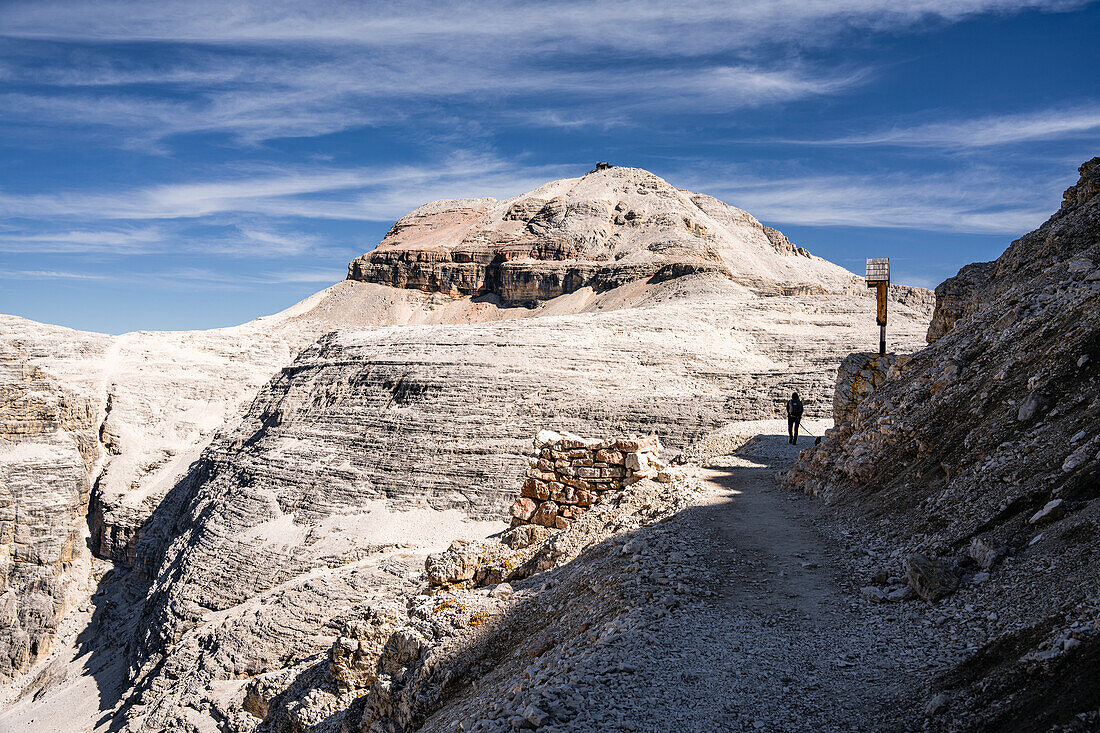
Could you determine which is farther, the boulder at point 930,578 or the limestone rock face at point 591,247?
the limestone rock face at point 591,247

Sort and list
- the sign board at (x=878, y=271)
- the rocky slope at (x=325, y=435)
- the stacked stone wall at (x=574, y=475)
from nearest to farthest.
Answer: the stacked stone wall at (x=574, y=475) < the sign board at (x=878, y=271) < the rocky slope at (x=325, y=435)

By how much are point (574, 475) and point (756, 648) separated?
22.4 ft

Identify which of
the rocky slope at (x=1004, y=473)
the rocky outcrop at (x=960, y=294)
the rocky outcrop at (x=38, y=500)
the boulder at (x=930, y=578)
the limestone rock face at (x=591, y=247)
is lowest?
the rocky outcrop at (x=38, y=500)

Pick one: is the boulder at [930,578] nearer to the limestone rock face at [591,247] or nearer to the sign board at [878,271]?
the sign board at [878,271]

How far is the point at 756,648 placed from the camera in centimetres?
631

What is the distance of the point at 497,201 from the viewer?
88000 millimetres

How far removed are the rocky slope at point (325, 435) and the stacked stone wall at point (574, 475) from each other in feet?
12.6

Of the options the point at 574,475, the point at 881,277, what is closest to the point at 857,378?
the point at 881,277

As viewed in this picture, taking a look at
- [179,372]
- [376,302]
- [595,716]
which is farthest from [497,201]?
[595,716]

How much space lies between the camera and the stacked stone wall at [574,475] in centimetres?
1286

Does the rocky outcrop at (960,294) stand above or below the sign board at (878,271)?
below

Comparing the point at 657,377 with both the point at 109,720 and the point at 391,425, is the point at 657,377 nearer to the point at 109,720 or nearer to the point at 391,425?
the point at 391,425

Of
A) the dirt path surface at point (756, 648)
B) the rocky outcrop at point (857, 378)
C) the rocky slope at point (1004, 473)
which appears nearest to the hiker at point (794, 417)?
the rocky outcrop at point (857, 378)

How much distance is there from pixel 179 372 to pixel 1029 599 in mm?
51139
